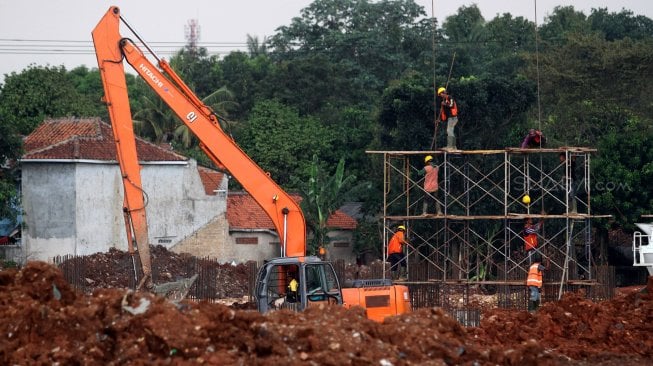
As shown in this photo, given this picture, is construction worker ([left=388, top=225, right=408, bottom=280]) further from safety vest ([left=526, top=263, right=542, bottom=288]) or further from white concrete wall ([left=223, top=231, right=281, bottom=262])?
white concrete wall ([left=223, top=231, right=281, bottom=262])

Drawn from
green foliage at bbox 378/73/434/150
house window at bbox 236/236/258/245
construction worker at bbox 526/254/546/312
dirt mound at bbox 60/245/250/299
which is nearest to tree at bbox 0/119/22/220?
dirt mound at bbox 60/245/250/299

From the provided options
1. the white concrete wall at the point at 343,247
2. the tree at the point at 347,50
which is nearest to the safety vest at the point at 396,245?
the white concrete wall at the point at 343,247

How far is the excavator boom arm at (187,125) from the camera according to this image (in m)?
25.3

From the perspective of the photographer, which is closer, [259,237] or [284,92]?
[259,237]

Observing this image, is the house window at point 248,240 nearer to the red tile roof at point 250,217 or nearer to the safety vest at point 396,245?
the red tile roof at point 250,217

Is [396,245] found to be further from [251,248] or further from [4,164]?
[251,248]

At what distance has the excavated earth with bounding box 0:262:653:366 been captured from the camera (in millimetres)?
14211

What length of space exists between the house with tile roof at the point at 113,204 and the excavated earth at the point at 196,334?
87.4 feet

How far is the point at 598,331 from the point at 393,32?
192 ft

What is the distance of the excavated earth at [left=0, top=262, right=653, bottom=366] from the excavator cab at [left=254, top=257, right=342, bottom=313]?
4335mm

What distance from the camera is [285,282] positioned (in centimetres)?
2130

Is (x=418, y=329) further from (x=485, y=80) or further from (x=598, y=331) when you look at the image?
(x=485, y=80)

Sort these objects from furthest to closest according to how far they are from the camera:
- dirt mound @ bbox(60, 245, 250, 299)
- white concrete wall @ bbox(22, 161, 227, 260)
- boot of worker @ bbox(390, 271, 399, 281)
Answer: white concrete wall @ bbox(22, 161, 227, 260)
dirt mound @ bbox(60, 245, 250, 299)
boot of worker @ bbox(390, 271, 399, 281)

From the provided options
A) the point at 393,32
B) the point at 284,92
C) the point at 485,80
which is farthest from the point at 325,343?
the point at 393,32
